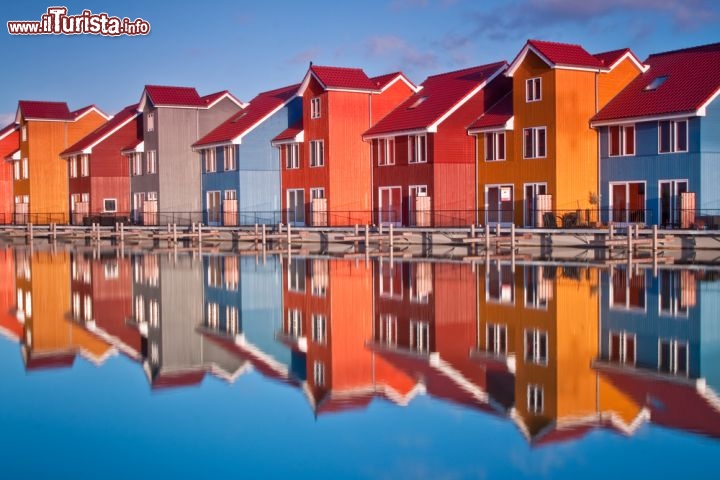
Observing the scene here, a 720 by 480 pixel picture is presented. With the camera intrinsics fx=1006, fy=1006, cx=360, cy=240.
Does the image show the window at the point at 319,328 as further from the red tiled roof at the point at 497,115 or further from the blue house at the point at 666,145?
the red tiled roof at the point at 497,115

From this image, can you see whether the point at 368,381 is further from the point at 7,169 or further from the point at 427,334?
the point at 7,169

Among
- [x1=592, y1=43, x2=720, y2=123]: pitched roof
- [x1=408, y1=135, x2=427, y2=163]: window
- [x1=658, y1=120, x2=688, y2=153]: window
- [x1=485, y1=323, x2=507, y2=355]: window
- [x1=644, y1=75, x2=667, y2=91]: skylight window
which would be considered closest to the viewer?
[x1=485, y1=323, x2=507, y2=355]: window

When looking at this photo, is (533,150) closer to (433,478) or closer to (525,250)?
(525,250)

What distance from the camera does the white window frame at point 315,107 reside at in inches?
2254

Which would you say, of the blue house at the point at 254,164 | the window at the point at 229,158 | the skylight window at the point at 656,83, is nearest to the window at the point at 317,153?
the blue house at the point at 254,164

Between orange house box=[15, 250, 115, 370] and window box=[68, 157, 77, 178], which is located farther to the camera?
window box=[68, 157, 77, 178]

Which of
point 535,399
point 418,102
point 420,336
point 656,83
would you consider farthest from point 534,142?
point 535,399

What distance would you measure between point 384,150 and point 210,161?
15286 millimetres

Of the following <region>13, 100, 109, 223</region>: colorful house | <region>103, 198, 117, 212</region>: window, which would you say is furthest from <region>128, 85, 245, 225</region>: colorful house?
<region>13, 100, 109, 223</region>: colorful house

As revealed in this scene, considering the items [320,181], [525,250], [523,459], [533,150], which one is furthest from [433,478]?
[320,181]

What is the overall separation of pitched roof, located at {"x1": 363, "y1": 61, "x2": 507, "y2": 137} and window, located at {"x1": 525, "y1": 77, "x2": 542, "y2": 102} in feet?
15.1

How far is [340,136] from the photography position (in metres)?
56.5

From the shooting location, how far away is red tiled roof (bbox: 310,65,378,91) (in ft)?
184

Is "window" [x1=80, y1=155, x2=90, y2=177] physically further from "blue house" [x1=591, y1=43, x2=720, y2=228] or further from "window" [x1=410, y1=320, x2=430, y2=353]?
"window" [x1=410, y1=320, x2=430, y2=353]
